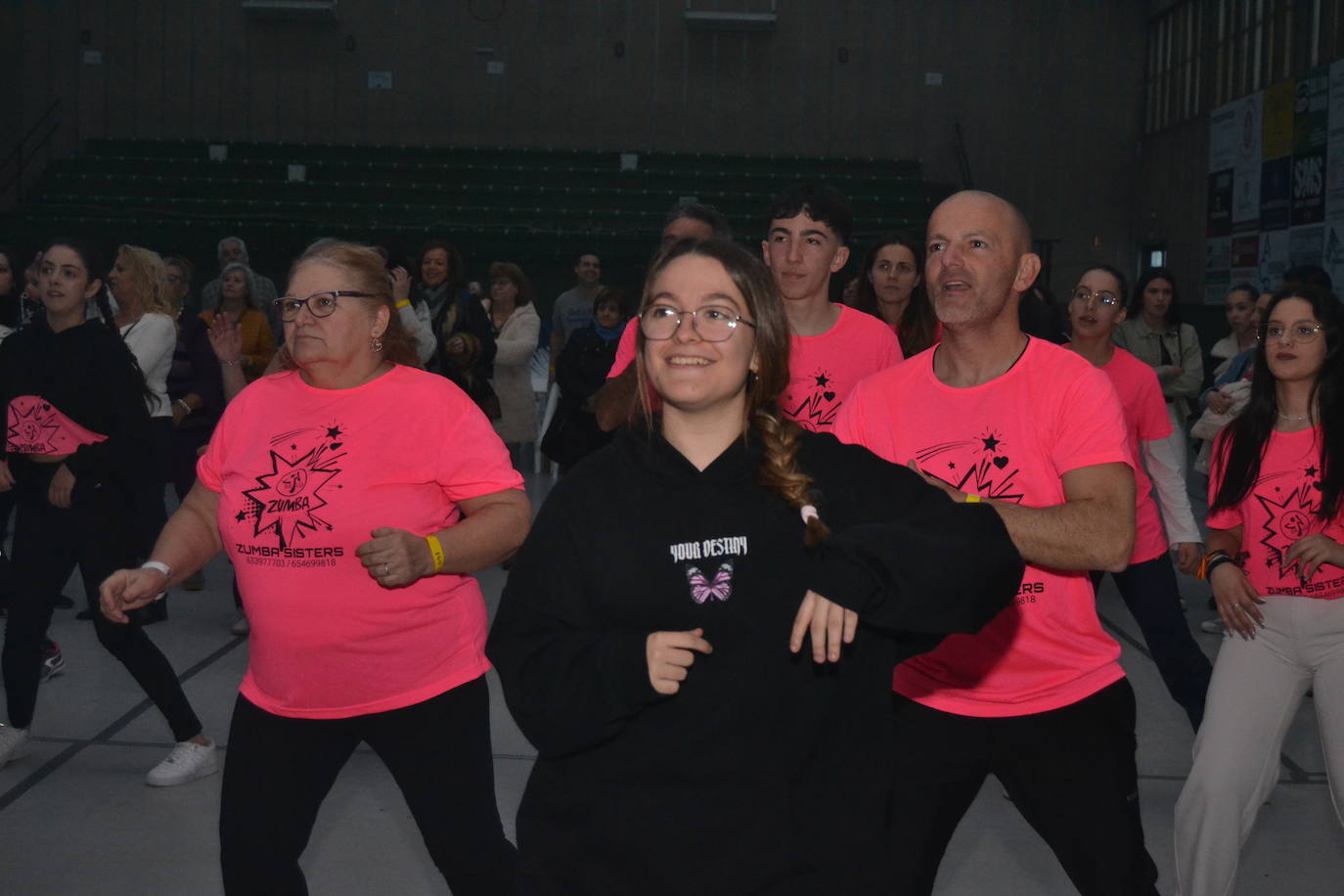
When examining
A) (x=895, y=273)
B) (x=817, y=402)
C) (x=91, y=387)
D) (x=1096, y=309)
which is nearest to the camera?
(x=817, y=402)

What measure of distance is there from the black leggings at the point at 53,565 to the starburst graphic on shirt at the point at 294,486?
73.0 inches

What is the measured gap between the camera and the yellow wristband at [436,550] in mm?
2461

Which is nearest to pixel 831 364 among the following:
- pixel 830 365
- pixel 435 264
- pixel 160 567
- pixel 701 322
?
pixel 830 365

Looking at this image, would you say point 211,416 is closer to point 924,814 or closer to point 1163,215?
point 924,814

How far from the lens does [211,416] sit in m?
6.71

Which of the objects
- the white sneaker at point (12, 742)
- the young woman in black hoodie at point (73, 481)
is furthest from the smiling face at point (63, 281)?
the white sneaker at point (12, 742)

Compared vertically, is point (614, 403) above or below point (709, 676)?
above

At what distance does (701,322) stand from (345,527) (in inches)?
40.8

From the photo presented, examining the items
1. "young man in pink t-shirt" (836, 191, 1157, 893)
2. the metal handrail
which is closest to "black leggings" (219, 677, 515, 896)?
"young man in pink t-shirt" (836, 191, 1157, 893)

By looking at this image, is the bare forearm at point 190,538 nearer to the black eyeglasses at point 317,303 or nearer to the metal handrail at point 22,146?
the black eyeglasses at point 317,303

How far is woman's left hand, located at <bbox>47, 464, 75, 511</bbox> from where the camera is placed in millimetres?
4090

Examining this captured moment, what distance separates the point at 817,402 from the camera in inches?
131

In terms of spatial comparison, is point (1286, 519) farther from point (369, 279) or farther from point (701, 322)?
point (369, 279)

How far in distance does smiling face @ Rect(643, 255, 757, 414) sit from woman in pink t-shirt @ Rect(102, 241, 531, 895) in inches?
30.5
